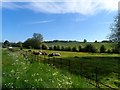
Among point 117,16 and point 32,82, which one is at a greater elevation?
point 117,16

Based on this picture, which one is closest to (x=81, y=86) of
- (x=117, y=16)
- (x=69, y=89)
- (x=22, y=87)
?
(x=69, y=89)

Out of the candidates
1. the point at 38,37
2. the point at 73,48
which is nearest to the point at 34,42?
the point at 38,37

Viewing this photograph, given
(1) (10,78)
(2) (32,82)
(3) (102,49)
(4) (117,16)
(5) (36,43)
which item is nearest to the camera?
(2) (32,82)

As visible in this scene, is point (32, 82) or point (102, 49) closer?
point (32, 82)

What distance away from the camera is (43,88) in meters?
17.6

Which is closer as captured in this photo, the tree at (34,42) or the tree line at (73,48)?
the tree line at (73,48)

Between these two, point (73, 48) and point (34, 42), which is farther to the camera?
point (34, 42)

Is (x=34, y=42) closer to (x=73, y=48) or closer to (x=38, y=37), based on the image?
(x=38, y=37)

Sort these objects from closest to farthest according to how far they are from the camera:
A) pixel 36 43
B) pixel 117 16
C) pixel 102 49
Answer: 1. pixel 117 16
2. pixel 102 49
3. pixel 36 43

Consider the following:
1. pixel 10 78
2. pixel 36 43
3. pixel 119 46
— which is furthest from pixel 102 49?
pixel 10 78

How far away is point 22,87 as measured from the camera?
1781 cm

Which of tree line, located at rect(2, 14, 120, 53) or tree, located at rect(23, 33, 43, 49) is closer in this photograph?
tree line, located at rect(2, 14, 120, 53)

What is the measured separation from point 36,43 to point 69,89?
527ft

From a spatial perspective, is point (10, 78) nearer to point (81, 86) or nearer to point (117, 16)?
point (81, 86)
